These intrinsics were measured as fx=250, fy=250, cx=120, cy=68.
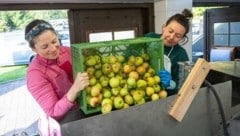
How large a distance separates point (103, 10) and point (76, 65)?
3.96 feet

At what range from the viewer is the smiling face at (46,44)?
2.86ft

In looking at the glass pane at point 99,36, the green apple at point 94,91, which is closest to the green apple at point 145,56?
the green apple at point 94,91

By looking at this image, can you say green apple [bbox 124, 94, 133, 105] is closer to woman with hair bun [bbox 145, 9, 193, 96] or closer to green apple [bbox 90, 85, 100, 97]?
green apple [bbox 90, 85, 100, 97]

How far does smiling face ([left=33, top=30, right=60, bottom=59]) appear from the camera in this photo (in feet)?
2.86

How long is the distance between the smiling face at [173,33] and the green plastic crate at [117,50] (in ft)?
0.71

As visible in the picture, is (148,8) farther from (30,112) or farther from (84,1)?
(30,112)

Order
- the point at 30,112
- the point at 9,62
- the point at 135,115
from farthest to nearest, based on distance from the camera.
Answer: the point at 30,112, the point at 9,62, the point at 135,115

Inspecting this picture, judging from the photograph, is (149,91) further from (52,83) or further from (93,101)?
(52,83)

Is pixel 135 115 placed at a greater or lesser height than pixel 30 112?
greater

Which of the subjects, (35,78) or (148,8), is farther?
(148,8)

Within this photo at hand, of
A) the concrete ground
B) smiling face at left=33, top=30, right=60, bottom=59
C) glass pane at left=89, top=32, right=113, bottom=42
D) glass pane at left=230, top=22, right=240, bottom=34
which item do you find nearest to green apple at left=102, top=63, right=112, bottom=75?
smiling face at left=33, top=30, right=60, bottom=59

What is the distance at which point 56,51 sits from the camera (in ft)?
2.94

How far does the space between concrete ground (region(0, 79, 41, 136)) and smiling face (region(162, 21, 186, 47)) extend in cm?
177

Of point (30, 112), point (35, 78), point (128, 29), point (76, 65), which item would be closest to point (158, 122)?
point (76, 65)
